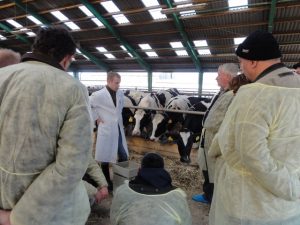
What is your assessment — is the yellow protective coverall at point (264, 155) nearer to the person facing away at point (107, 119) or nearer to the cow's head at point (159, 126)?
the person facing away at point (107, 119)

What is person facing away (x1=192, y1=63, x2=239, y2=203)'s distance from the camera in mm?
2529

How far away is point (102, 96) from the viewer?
3990 millimetres

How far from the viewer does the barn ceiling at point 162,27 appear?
8711 mm

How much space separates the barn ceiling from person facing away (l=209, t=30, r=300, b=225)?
21.0 ft

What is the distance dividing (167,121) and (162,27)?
18.3 ft

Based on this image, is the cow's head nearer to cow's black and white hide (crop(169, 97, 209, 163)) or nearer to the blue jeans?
cow's black and white hide (crop(169, 97, 209, 163))

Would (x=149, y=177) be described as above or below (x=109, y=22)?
below

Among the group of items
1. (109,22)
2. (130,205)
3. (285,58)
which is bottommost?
(130,205)

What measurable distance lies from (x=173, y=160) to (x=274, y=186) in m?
4.16

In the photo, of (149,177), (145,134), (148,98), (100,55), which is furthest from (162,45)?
(149,177)

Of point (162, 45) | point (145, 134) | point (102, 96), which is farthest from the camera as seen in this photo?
point (162, 45)

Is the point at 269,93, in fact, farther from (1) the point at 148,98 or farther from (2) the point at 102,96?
(1) the point at 148,98

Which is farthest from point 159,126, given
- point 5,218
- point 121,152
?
point 5,218

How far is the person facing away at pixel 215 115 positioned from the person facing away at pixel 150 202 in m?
1.05
